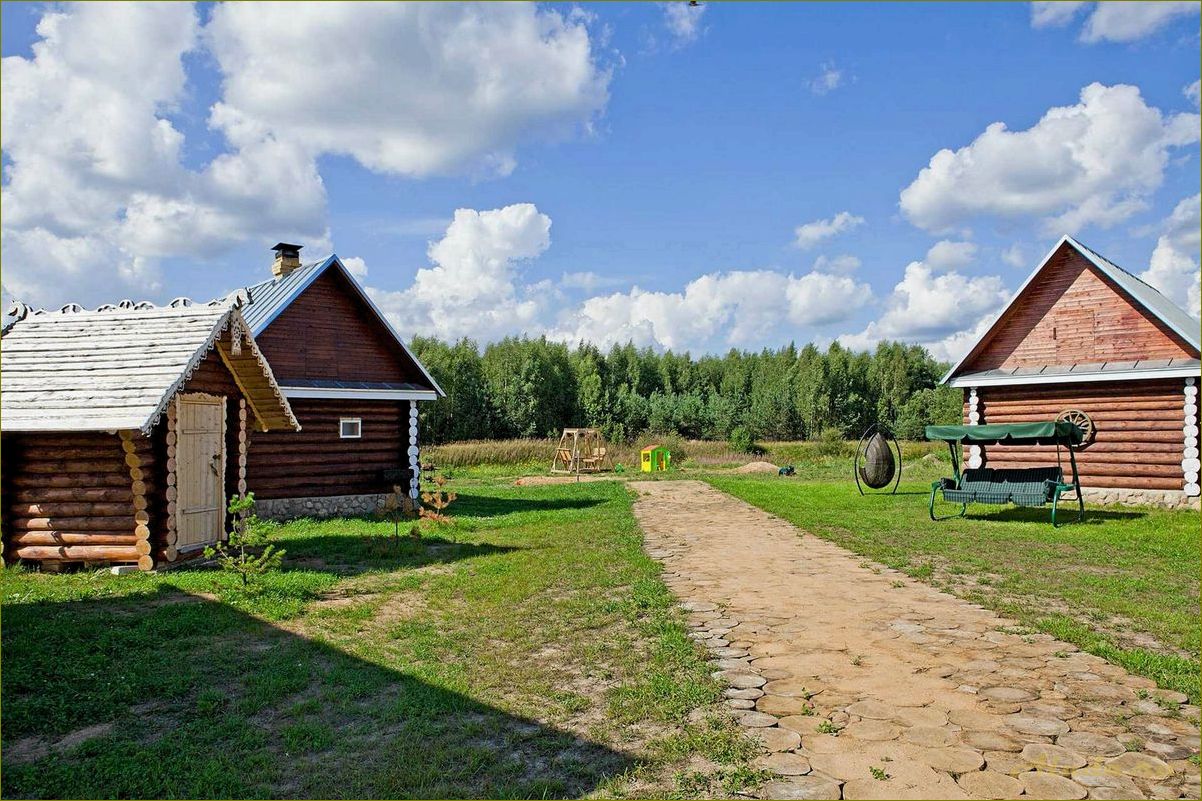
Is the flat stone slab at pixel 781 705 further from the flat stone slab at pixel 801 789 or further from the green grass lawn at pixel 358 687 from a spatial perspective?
the flat stone slab at pixel 801 789

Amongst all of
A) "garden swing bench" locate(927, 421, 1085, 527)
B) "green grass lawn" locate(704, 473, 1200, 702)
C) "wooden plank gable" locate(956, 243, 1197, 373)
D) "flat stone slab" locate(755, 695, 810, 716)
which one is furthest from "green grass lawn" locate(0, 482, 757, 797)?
"wooden plank gable" locate(956, 243, 1197, 373)

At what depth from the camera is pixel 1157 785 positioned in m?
4.52

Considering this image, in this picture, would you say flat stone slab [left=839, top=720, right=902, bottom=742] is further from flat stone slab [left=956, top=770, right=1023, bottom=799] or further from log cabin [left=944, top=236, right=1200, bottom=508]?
log cabin [left=944, top=236, right=1200, bottom=508]

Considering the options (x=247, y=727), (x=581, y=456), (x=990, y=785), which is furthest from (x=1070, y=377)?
(x=581, y=456)

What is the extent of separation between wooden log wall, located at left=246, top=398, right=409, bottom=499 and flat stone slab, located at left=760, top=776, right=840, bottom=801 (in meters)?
14.9

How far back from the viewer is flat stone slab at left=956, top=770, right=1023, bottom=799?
14.5ft

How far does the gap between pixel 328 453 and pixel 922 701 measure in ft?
50.1

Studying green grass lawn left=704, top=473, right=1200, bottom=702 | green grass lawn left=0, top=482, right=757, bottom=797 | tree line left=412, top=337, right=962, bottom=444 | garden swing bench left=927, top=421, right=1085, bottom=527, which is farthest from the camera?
tree line left=412, top=337, right=962, bottom=444

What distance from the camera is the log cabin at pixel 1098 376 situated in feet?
58.1

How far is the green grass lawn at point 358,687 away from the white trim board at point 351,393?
22.6 ft

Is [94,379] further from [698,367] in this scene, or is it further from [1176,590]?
[698,367]

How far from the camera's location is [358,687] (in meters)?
6.41

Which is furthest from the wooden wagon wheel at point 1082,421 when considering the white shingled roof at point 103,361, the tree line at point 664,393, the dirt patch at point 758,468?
the tree line at point 664,393

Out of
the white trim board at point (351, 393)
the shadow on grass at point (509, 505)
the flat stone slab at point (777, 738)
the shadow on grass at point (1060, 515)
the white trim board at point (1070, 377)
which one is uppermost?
the white trim board at point (1070, 377)
